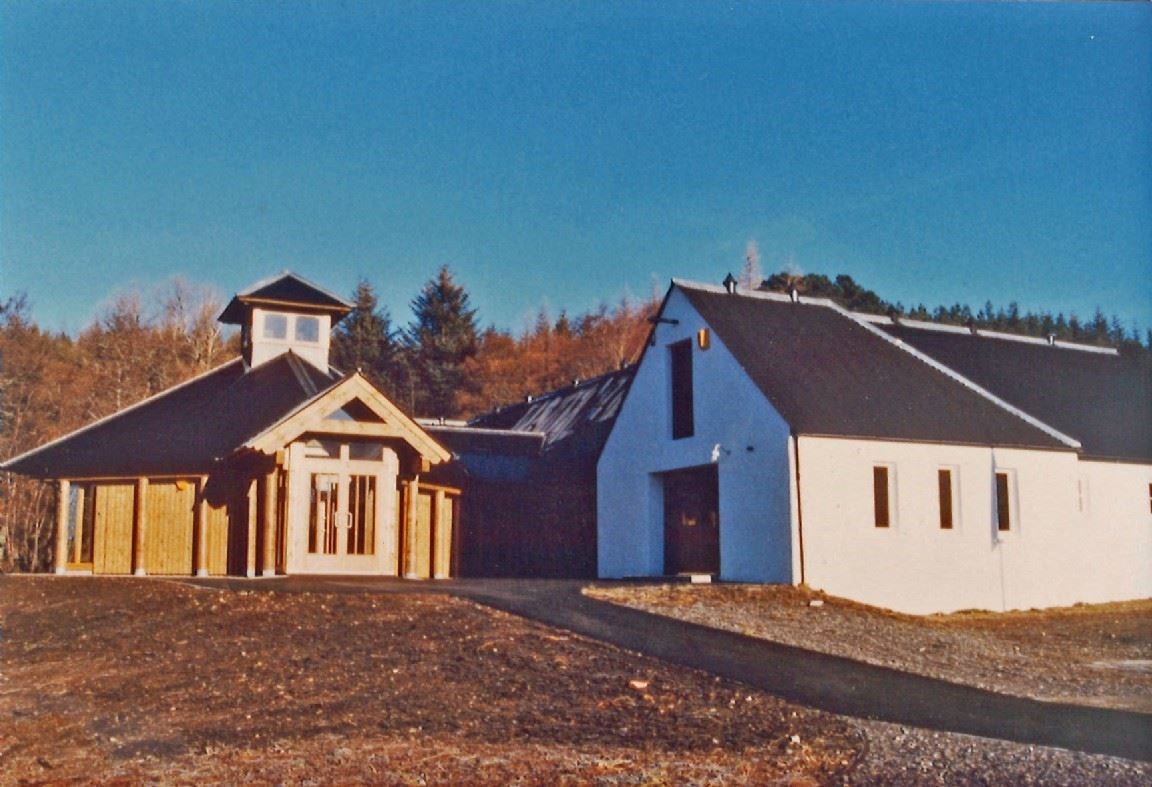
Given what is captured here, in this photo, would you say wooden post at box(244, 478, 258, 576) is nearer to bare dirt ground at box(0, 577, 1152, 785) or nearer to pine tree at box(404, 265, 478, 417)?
bare dirt ground at box(0, 577, 1152, 785)

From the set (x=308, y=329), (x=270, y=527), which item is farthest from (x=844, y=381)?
(x=308, y=329)

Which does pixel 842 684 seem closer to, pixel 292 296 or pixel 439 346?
pixel 292 296

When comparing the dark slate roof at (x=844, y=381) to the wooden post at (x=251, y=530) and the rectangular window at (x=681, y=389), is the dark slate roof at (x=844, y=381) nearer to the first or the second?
the rectangular window at (x=681, y=389)

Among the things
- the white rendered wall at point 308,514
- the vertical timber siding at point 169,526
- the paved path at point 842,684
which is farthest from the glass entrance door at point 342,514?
the paved path at point 842,684

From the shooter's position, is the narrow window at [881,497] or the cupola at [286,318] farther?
the cupola at [286,318]

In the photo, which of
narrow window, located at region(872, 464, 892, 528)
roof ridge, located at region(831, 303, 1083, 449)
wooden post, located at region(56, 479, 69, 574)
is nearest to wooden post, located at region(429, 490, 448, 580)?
wooden post, located at region(56, 479, 69, 574)

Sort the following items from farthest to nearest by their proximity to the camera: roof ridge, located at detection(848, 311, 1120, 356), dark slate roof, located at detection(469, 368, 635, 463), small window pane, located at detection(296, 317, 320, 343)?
dark slate roof, located at detection(469, 368, 635, 463)
roof ridge, located at detection(848, 311, 1120, 356)
small window pane, located at detection(296, 317, 320, 343)

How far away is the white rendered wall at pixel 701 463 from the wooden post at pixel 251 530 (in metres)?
9.34

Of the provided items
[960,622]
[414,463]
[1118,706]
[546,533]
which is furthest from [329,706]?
[546,533]

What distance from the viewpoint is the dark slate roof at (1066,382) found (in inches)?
1193

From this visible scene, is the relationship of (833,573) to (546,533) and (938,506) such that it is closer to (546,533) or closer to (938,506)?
(938,506)

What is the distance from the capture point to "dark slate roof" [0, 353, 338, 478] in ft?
85.8

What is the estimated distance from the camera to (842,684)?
46.4ft

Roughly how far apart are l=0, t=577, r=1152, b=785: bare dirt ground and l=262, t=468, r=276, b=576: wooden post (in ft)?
24.0
